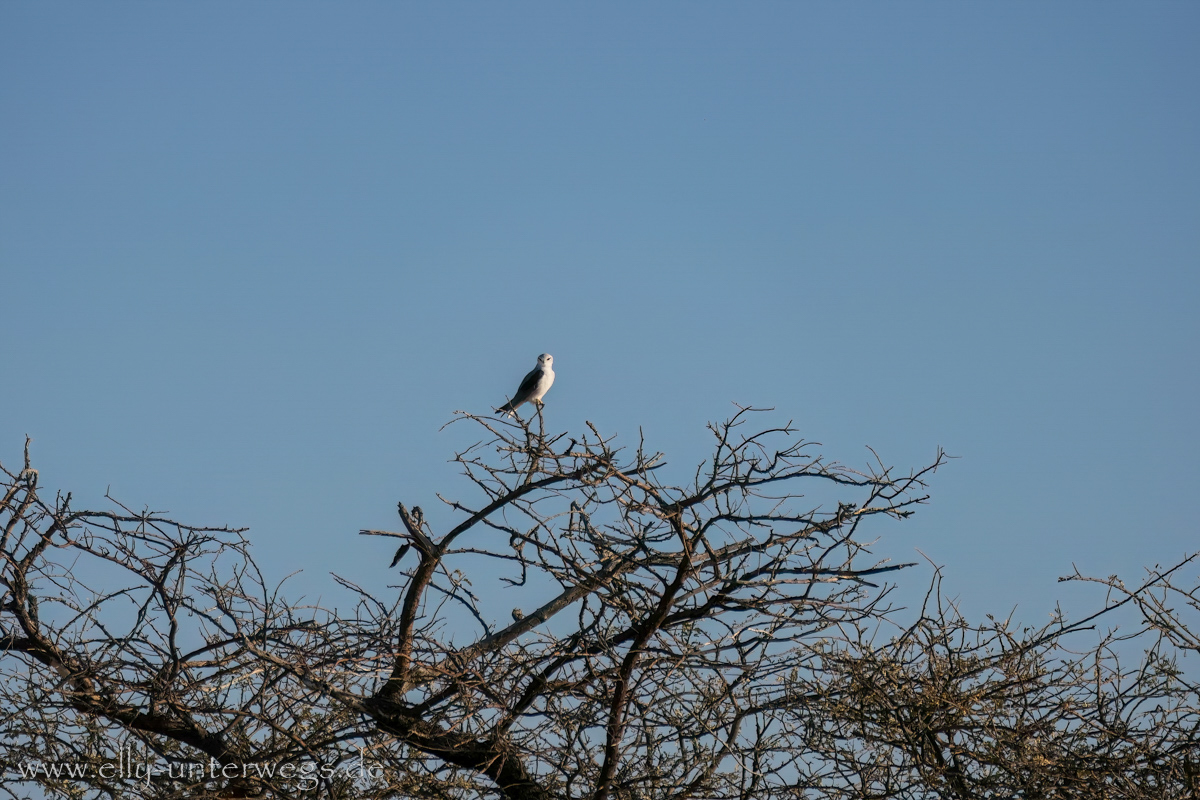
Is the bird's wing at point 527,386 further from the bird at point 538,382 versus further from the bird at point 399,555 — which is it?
the bird at point 399,555

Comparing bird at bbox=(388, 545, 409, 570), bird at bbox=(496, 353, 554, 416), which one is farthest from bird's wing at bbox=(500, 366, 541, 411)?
bird at bbox=(388, 545, 409, 570)

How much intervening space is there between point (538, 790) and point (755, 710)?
3.57ft

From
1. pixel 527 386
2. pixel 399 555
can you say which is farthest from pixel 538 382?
pixel 399 555

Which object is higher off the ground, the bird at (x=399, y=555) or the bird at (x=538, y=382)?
the bird at (x=538, y=382)

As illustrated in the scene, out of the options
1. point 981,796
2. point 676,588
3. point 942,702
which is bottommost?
point 981,796

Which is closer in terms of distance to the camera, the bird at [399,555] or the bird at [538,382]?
the bird at [399,555]

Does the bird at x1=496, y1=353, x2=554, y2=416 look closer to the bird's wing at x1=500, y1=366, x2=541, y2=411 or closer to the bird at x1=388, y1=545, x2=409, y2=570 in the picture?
the bird's wing at x1=500, y1=366, x2=541, y2=411

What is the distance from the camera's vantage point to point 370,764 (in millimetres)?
4730

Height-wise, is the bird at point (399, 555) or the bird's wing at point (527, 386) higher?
the bird's wing at point (527, 386)

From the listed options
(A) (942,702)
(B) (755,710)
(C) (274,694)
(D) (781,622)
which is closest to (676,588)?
(D) (781,622)

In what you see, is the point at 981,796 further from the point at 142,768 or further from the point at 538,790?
the point at 142,768

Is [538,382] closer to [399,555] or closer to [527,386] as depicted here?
[527,386]

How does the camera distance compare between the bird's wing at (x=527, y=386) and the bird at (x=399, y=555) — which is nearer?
the bird at (x=399, y=555)

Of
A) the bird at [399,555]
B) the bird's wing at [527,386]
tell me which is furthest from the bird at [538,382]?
the bird at [399,555]
